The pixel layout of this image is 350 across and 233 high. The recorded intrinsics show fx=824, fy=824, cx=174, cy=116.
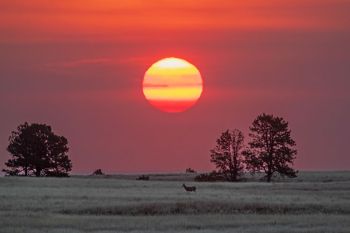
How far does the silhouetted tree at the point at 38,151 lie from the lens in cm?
10212

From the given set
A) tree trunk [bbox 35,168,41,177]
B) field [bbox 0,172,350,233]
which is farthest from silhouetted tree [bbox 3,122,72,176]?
field [bbox 0,172,350,233]

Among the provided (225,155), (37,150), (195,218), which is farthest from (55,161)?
(195,218)

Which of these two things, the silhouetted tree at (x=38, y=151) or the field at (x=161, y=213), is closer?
the field at (x=161, y=213)

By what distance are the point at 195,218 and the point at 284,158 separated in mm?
61457

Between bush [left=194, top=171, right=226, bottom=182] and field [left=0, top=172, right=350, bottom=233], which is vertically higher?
bush [left=194, top=171, right=226, bottom=182]

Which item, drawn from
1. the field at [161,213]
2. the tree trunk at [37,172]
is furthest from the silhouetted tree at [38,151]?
the field at [161,213]

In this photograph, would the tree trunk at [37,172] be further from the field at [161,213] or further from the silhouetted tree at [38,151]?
the field at [161,213]

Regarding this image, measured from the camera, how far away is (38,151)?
10225cm

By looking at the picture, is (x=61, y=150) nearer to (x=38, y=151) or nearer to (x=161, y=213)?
(x=38, y=151)

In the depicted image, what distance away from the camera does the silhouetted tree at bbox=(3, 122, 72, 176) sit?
102 metres

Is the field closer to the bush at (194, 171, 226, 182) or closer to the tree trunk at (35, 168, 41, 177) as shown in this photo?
the tree trunk at (35, 168, 41, 177)

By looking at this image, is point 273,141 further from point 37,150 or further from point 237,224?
point 237,224

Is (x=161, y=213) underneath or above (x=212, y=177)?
underneath

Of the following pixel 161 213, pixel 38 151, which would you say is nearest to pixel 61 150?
pixel 38 151
